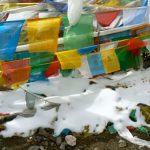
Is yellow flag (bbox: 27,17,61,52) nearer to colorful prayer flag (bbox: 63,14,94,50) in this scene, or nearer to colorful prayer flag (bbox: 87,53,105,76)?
colorful prayer flag (bbox: 63,14,94,50)

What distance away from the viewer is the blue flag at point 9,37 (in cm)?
581

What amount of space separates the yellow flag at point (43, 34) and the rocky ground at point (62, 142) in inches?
54.0

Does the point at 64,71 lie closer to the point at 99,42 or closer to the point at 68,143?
the point at 99,42

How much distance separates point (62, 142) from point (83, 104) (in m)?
0.89

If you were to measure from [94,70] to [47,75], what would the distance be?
86 centimetres

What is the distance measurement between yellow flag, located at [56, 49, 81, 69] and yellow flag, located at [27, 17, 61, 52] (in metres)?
0.17

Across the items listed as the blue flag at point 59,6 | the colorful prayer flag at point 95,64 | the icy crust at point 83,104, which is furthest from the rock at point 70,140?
the blue flag at point 59,6

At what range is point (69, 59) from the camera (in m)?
6.09

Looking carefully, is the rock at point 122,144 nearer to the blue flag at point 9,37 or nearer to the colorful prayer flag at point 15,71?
the colorful prayer flag at point 15,71

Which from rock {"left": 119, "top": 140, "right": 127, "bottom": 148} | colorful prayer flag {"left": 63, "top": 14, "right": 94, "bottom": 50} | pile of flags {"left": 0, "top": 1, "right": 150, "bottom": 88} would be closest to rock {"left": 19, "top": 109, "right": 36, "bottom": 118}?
pile of flags {"left": 0, "top": 1, "right": 150, "bottom": 88}

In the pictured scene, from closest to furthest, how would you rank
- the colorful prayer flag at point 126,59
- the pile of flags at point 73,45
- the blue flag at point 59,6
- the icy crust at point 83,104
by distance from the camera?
the icy crust at point 83,104
the pile of flags at point 73,45
the colorful prayer flag at point 126,59
the blue flag at point 59,6

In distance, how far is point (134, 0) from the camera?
773 cm

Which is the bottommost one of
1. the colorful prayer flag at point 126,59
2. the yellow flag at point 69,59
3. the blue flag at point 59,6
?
the colorful prayer flag at point 126,59

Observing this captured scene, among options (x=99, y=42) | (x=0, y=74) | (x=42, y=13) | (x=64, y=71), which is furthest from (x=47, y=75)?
(x=42, y=13)
